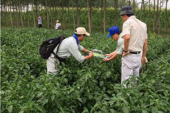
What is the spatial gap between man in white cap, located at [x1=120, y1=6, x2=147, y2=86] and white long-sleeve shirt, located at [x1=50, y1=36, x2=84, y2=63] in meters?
0.81

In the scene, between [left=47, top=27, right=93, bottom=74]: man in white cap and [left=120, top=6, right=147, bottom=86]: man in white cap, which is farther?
[left=47, top=27, right=93, bottom=74]: man in white cap

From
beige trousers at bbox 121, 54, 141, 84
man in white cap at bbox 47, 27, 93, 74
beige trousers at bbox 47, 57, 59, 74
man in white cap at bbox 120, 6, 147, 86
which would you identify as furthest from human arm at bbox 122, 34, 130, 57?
beige trousers at bbox 47, 57, 59, 74

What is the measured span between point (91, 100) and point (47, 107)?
90 centimetres

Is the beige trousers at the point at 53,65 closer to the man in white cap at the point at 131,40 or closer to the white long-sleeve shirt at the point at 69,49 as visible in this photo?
the white long-sleeve shirt at the point at 69,49

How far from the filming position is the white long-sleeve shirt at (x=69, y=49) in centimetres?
379

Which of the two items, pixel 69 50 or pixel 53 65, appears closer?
pixel 69 50

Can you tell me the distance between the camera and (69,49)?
3828mm

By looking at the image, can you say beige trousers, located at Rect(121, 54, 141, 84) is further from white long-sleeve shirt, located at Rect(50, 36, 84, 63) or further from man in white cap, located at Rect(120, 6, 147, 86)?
white long-sleeve shirt, located at Rect(50, 36, 84, 63)

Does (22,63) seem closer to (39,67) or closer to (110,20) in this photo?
(39,67)

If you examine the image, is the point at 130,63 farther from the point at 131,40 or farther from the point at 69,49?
the point at 69,49

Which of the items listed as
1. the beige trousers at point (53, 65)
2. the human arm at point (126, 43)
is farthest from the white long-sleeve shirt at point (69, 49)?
the human arm at point (126, 43)

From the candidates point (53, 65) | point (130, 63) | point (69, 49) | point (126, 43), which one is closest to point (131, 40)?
point (126, 43)

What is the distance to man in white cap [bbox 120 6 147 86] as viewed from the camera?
359cm

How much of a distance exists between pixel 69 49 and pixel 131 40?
1118 mm
